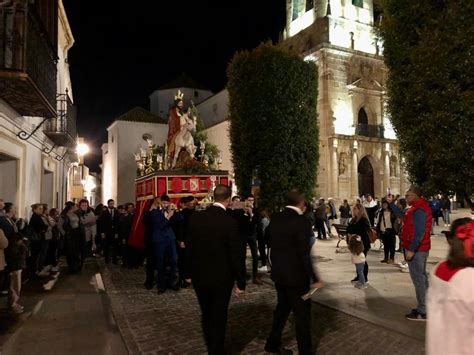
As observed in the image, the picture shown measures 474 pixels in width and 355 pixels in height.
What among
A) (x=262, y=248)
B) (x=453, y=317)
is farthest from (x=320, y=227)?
(x=453, y=317)

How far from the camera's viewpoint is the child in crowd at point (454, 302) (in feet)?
8.33

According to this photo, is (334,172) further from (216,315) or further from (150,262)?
(216,315)

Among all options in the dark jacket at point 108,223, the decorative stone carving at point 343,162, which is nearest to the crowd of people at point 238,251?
the dark jacket at point 108,223

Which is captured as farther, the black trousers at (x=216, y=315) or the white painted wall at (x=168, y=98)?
the white painted wall at (x=168, y=98)

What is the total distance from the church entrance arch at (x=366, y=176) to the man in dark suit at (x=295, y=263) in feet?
101

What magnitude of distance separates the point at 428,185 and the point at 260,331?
3919 mm

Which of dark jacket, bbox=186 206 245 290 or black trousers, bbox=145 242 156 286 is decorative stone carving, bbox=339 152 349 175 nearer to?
black trousers, bbox=145 242 156 286

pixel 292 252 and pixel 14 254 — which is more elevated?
pixel 292 252

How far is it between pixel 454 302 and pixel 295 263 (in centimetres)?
209

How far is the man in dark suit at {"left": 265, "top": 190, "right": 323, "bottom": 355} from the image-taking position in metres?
4.45

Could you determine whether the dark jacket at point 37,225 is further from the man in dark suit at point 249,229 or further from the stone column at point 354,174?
the stone column at point 354,174

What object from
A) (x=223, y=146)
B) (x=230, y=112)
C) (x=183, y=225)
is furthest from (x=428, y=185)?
(x=223, y=146)

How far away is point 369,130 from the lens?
111 feet

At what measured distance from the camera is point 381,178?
110 feet
